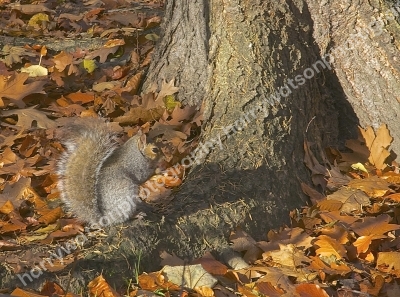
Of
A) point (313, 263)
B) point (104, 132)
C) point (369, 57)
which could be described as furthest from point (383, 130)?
point (104, 132)

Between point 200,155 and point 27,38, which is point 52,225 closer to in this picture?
point 200,155

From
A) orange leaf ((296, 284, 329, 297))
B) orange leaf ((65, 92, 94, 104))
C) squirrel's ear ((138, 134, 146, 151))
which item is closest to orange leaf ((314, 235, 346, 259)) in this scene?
orange leaf ((296, 284, 329, 297))

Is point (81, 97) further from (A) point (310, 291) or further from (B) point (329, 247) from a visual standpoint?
(A) point (310, 291)

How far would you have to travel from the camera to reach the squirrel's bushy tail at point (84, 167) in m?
3.15

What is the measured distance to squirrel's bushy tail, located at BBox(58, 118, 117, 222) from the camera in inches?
124

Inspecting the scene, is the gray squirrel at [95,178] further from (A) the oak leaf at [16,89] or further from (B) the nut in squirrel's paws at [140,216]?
(A) the oak leaf at [16,89]

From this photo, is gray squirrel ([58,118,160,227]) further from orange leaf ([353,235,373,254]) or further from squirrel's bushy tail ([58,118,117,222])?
orange leaf ([353,235,373,254])

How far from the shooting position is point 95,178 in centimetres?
324

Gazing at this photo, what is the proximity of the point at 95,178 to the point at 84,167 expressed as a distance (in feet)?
0.32

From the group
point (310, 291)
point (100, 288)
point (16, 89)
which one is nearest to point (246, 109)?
point (310, 291)

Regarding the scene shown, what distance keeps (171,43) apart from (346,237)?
6.21 feet

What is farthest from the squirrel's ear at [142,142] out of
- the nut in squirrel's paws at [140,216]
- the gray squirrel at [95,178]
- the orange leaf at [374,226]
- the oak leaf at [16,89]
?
the orange leaf at [374,226]

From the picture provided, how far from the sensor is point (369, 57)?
3859mm

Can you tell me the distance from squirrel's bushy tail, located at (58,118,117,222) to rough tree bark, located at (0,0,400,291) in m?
0.28
